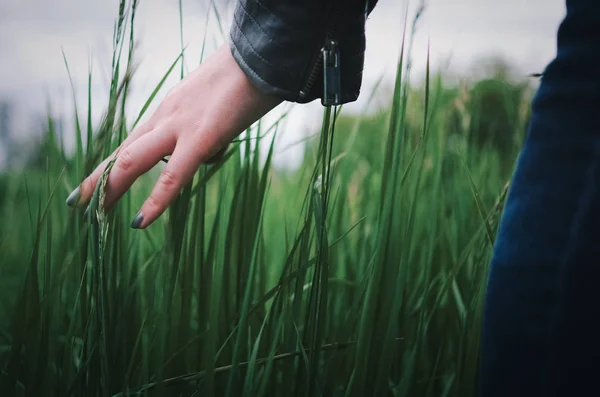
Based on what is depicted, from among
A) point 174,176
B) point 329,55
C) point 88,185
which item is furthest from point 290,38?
point 88,185

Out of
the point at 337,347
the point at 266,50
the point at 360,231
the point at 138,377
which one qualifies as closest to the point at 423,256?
the point at 360,231

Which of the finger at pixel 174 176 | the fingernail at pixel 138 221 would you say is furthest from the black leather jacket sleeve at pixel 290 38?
the fingernail at pixel 138 221

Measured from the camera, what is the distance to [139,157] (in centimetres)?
68

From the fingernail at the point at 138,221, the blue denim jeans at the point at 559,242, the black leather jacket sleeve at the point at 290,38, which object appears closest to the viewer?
the blue denim jeans at the point at 559,242

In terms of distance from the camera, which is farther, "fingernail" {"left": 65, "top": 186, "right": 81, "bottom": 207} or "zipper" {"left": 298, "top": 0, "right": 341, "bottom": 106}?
"fingernail" {"left": 65, "top": 186, "right": 81, "bottom": 207}

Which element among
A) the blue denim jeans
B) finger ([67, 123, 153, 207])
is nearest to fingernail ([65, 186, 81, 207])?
finger ([67, 123, 153, 207])

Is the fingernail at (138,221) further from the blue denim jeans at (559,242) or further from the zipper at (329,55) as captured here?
the blue denim jeans at (559,242)

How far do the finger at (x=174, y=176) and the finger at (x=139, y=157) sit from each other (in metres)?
0.02

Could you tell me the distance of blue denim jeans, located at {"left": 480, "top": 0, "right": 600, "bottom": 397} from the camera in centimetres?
46

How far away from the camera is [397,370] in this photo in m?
1.06

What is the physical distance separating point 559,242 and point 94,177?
51 cm

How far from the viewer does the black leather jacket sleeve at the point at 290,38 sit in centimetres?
63

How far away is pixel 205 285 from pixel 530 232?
610 mm

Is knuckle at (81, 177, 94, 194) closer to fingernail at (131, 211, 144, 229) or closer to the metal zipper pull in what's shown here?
fingernail at (131, 211, 144, 229)
